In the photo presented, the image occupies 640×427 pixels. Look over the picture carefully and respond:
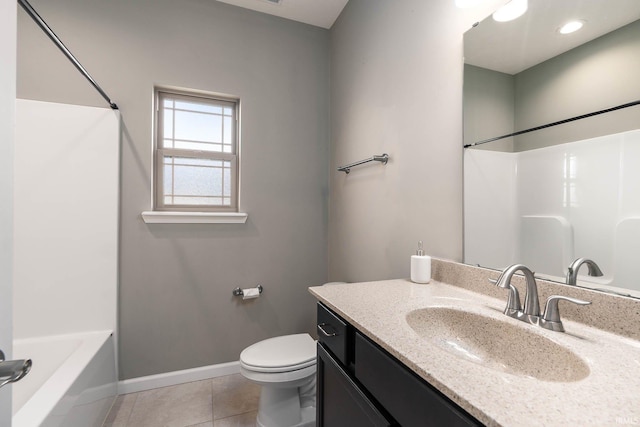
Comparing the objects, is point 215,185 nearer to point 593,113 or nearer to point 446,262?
point 446,262

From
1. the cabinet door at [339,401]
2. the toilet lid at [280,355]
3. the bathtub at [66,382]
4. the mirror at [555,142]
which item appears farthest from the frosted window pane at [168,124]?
the mirror at [555,142]

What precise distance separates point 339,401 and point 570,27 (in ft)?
4.55

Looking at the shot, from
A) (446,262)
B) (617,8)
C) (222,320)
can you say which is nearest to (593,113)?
(617,8)

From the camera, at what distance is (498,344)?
781mm

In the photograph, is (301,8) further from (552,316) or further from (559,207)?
(552,316)

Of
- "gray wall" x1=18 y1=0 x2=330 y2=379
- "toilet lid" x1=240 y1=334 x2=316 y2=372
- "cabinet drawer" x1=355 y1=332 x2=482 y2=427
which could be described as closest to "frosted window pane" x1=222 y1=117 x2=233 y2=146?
"gray wall" x1=18 y1=0 x2=330 y2=379

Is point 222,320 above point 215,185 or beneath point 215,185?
beneath

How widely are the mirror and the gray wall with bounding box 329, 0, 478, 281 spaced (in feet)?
0.32

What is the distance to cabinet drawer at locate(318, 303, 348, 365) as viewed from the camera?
0.88 m

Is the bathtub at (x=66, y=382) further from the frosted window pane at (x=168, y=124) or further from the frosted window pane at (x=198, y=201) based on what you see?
the frosted window pane at (x=168, y=124)

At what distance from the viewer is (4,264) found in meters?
0.58

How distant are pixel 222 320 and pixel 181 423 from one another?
0.63 metres

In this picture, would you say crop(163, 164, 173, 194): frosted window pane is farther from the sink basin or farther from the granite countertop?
the sink basin

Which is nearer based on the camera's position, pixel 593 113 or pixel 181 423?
pixel 593 113
